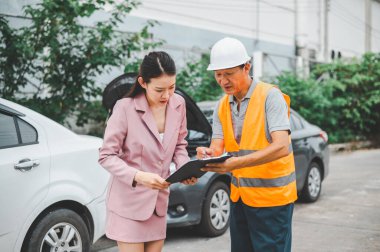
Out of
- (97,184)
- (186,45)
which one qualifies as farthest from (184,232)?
(186,45)

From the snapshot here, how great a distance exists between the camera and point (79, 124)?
8.43 m

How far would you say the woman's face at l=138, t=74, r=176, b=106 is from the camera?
109 inches

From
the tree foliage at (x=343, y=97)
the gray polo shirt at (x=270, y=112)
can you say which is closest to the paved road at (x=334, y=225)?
the gray polo shirt at (x=270, y=112)

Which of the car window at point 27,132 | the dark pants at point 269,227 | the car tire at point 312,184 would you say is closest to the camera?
the dark pants at point 269,227

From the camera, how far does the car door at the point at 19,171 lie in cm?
391

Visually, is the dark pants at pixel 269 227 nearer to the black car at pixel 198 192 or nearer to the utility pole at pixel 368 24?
the black car at pixel 198 192

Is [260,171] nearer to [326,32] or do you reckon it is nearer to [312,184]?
[312,184]

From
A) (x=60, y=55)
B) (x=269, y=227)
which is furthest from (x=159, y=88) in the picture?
(x=60, y=55)

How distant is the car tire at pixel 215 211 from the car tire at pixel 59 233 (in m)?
1.74

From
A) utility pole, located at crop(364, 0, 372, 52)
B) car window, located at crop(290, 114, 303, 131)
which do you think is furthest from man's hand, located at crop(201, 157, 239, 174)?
utility pole, located at crop(364, 0, 372, 52)

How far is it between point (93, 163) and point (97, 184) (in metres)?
0.19

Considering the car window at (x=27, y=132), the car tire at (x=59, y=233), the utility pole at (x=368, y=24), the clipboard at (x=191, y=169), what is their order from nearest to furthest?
the clipboard at (x=191, y=169), the car tire at (x=59, y=233), the car window at (x=27, y=132), the utility pole at (x=368, y=24)

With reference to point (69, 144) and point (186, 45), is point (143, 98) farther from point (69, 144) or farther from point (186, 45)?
point (186, 45)

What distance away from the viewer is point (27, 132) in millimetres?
4328
